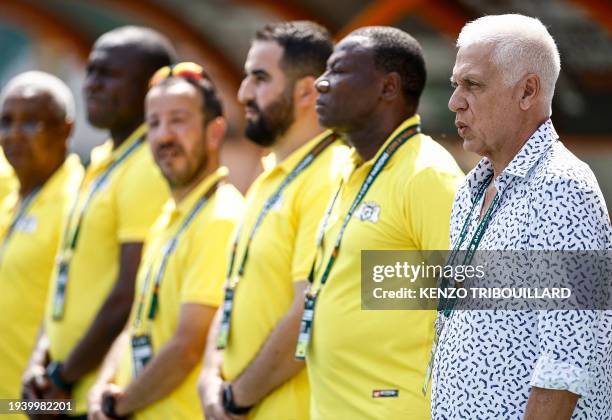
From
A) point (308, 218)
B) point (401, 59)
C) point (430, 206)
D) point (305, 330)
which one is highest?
point (401, 59)

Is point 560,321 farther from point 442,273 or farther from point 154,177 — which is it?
point 154,177

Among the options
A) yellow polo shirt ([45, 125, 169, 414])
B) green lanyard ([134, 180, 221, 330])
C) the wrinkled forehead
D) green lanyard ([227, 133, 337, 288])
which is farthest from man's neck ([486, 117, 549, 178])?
yellow polo shirt ([45, 125, 169, 414])

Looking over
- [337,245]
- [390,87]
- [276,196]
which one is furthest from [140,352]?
[390,87]

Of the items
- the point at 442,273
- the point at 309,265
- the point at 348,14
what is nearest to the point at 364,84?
the point at 309,265

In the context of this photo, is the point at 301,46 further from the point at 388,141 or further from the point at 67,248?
the point at 67,248

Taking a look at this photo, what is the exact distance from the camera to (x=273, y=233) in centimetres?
493

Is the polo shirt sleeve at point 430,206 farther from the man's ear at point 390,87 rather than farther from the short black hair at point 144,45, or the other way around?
the short black hair at point 144,45

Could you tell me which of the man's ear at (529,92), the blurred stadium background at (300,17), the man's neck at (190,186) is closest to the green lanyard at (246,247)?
the man's neck at (190,186)

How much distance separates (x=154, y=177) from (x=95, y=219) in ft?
1.15

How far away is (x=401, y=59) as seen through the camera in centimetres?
460

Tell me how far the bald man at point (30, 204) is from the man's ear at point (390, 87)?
2.63 metres

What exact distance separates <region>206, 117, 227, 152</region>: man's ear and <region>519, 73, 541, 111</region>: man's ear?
8.10 feet

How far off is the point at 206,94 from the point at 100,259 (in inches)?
37.1

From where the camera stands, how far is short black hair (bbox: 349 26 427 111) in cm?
458
